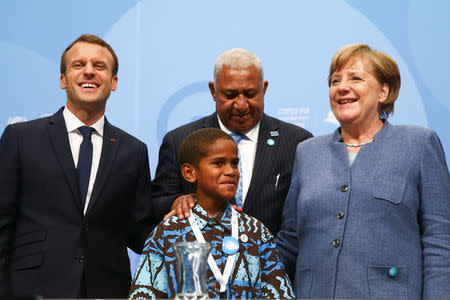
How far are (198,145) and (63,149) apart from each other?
0.76 metres

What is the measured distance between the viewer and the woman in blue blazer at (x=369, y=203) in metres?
2.50

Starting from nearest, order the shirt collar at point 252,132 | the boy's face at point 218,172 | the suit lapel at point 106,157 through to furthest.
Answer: the boy's face at point 218,172, the suit lapel at point 106,157, the shirt collar at point 252,132

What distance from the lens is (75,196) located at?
2.98 m

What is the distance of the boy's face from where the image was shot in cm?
266

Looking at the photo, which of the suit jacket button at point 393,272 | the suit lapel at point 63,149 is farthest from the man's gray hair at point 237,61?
the suit jacket button at point 393,272

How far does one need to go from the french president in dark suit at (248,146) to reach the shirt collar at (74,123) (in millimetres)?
392

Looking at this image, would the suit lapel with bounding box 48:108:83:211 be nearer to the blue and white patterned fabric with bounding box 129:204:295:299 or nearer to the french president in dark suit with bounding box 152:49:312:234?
the french president in dark suit with bounding box 152:49:312:234

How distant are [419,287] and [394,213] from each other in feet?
1.05

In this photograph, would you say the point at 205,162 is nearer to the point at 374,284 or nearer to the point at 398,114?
the point at 374,284

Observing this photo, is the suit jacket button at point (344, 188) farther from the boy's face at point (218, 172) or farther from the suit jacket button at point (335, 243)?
the boy's face at point (218, 172)

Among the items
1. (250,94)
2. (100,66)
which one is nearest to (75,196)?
(100,66)

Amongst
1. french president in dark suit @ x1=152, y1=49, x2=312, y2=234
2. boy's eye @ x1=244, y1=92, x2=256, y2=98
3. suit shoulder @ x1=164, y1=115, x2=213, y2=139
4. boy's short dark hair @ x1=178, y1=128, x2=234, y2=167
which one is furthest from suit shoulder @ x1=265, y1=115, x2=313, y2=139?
A: boy's short dark hair @ x1=178, y1=128, x2=234, y2=167

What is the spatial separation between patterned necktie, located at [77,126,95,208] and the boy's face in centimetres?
64

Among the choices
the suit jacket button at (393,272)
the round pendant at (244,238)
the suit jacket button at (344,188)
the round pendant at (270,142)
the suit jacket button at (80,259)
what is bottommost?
the suit jacket button at (393,272)
